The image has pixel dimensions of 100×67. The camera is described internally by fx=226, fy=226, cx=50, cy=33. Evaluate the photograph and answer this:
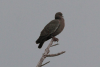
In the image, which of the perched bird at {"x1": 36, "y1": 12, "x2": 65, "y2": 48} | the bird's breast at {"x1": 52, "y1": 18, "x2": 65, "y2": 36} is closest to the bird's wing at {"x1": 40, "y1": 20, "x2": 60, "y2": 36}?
the perched bird at {"x1": 36, "y1": 12, "x2": 65, "y2": 48}

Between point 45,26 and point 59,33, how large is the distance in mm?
733

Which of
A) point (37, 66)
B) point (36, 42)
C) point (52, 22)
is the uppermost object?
point (52, 22)

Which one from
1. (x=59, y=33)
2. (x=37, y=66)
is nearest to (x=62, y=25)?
(x=59, y=33)

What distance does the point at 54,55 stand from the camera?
874cm

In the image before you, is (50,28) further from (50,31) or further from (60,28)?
(60,28)

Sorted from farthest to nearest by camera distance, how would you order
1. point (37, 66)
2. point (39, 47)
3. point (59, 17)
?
1. point (59, 17)
2. point (39, 47)
3. point (37, 66)

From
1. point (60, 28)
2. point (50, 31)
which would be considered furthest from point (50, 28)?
point (60, 28)

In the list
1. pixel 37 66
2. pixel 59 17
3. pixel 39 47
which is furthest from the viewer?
pixel 59 17

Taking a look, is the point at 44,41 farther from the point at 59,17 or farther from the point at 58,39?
the point at 59,17

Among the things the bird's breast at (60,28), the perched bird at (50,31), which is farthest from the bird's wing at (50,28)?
→ the bird's breast at (60,28)

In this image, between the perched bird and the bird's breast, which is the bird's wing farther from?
the bird's breast

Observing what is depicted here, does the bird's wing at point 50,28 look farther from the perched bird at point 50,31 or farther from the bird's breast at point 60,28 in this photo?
the bird's breast at point 60,28

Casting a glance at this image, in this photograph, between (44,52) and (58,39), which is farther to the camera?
(58,39)

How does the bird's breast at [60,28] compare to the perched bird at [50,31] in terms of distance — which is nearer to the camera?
the perched bird at [50,31]
